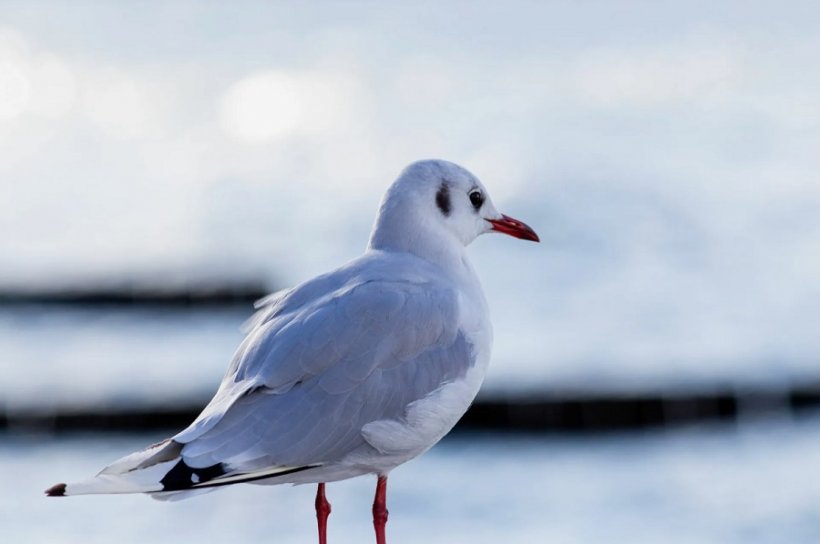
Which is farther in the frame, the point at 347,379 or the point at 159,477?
the point at 347,379

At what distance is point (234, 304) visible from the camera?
19875 millimetres

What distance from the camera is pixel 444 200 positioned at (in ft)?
14.5

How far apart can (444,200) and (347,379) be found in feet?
2.35

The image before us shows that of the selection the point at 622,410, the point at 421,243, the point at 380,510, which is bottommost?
the point at 380,510

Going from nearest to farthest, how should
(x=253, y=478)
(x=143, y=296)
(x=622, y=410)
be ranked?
(x=253, y=478), (x=622, y=410), (x=143, y=296)

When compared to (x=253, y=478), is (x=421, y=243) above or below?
above

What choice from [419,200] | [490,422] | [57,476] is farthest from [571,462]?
[419,200]

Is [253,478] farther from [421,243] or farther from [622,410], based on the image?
[622,410]

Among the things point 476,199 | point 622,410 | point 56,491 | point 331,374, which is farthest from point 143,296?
point 56,491

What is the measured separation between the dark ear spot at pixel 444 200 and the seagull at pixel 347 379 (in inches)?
3.4

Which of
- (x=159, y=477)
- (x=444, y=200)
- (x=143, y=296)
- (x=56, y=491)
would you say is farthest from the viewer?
(x=143, y=296)

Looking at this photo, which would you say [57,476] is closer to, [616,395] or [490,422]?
[490,422]

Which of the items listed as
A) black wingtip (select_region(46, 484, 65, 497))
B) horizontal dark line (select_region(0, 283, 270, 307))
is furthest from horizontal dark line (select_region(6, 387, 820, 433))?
horizontal dark line (select_region(0, 283, 270, 307))

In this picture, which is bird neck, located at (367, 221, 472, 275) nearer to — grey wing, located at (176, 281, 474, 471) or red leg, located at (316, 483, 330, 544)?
grey wing, located at (176, 281, 474, 471)
